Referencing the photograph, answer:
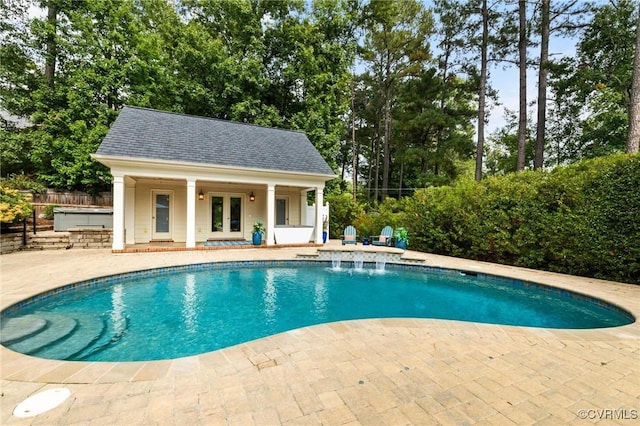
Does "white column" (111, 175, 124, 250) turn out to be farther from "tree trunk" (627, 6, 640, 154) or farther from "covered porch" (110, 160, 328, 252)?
"tree trunk" (627, 6, 640, 154)

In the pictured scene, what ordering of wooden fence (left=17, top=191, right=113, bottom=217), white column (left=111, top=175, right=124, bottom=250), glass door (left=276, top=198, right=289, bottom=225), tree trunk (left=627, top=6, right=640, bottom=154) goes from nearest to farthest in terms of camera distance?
1. tree trunk (left=627, top=6, right=640, bottom=154)
2. white column (left=111, top=175, right=124, bottom=250)
3. wooden fence (left=17, top=191, right=113, bottom=217)
4. glass door (left=276, top=198, right=289, bottom=225)

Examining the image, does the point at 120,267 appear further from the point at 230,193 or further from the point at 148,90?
the point at 148,90

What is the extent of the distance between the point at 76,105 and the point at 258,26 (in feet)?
36.4

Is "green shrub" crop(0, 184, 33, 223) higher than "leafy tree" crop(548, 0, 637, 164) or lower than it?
lower

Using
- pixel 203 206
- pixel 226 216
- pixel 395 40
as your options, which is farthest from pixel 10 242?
pixel 395 40

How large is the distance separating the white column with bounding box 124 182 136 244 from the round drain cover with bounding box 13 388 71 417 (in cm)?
982

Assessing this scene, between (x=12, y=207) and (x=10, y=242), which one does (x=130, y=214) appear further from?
(x=10, y=242)

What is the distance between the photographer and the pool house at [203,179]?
927 centimetres

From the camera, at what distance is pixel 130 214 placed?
10672 millimetres

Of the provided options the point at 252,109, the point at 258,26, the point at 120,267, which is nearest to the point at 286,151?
the point at 252,109

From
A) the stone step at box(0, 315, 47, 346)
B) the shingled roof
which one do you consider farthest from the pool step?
the shingled roof

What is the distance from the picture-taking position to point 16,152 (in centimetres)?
1409

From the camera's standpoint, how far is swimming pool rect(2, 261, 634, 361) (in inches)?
142

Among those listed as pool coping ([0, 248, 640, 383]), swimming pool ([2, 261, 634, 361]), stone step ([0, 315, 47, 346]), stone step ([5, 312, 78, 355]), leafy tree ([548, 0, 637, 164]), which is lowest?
swimming pool ([2, 261, 634, 361])
